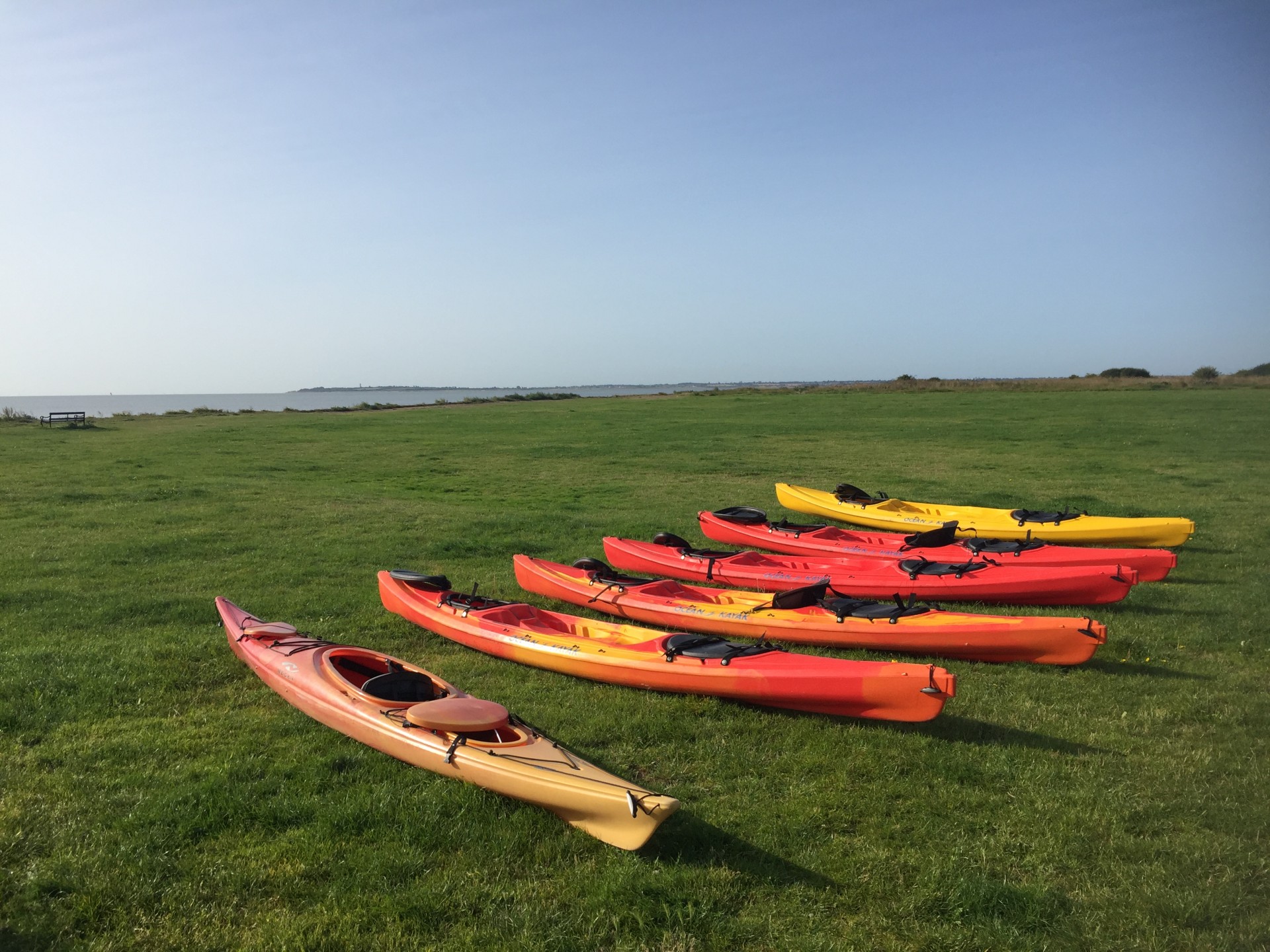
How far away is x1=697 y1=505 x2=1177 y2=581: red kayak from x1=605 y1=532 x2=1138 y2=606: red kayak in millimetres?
392

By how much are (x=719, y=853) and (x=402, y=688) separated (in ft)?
8.96

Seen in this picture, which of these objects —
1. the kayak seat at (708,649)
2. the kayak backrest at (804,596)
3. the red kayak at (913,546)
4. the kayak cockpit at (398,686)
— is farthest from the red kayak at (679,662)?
the red kayak at (913,546)

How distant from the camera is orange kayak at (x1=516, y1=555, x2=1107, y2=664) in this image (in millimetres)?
7059

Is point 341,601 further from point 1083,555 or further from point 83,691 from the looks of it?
point 1083,555

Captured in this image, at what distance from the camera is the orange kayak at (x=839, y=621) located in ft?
23.2

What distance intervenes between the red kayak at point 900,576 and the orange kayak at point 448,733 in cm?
430

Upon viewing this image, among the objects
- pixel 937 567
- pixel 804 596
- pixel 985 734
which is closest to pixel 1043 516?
pixel 937 567

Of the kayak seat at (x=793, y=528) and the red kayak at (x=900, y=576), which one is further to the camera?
the kayak seat at (x=793, y=528)

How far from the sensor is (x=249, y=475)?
2050 cm

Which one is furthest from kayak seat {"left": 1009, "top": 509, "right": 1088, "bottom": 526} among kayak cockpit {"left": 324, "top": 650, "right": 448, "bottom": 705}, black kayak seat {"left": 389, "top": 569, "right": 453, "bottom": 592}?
kayak cockpit {"left": 324, "top": 650, "right": 448, "bottom": 705}

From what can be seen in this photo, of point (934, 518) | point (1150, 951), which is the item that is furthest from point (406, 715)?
point (934, 518)

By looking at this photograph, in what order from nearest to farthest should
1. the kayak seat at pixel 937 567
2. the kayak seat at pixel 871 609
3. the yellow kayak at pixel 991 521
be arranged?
the kayak seat at pixel 871 609 < the kayak seat at pixel 937 567 < the yellow kayak at pixel 991 521

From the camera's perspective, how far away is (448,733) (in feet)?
17.4

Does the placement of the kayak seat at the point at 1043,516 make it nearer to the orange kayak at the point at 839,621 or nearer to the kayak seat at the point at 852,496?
the kayak seat at the point at 852,496
